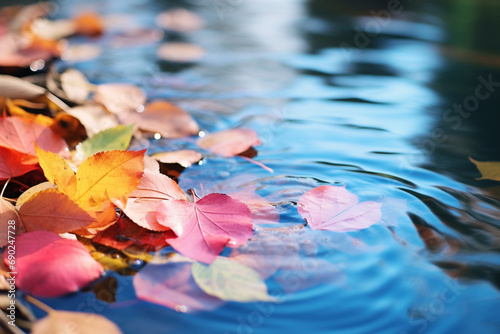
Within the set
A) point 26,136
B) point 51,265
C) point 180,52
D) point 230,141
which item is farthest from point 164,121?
point 180,52

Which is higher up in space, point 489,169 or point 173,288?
point 489,169

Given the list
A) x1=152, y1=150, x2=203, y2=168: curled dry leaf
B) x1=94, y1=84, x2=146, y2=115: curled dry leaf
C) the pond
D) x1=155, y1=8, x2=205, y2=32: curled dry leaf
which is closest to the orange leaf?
the pond

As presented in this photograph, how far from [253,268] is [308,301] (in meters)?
0.10

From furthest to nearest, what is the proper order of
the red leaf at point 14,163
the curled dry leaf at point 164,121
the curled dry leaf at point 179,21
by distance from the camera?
the curled dry leaf at point 179,21 < the curled dry leaf at point 164,121 < the red leaf at point 14,163

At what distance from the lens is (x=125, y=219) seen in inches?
31.3

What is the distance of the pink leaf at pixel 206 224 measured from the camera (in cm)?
70

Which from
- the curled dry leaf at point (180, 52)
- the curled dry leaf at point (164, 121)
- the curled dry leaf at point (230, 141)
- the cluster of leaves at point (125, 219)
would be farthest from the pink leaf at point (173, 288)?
the curled dry leaf at point (180, 52)

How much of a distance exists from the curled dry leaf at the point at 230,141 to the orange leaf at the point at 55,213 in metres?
0.44

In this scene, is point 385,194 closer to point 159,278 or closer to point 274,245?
point 274,245

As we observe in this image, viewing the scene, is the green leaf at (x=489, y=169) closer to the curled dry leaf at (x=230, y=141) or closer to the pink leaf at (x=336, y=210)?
the pink leaf at (x=336, y=210)

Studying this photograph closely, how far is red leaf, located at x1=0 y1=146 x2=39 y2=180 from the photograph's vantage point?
2.65 ft

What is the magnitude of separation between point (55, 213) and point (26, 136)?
25cm

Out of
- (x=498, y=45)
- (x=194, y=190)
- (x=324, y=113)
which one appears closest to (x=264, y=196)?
(x=194, y=190)

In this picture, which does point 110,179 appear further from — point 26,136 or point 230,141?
point 230,141
